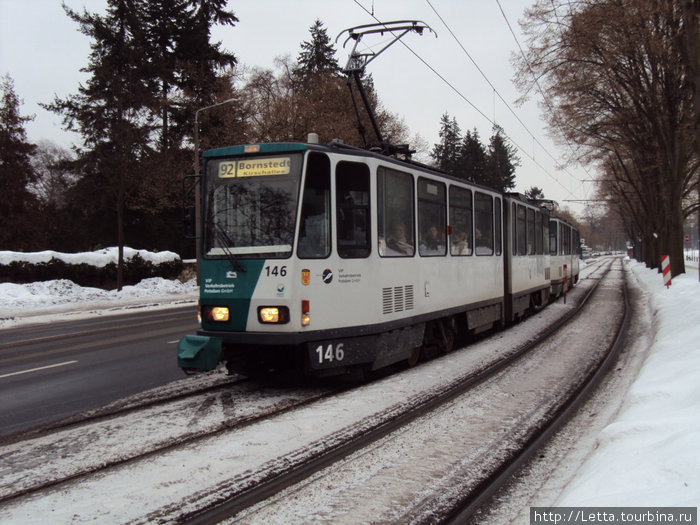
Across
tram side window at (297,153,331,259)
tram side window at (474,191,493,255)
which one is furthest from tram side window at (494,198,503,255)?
tram side window at (297,153,331,259)

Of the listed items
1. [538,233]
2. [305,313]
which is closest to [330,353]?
[305,313]

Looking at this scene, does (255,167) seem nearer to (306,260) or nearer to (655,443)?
(306,260)

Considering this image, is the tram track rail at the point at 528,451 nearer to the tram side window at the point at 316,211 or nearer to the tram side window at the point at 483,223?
the tram side window at the point at 316,211

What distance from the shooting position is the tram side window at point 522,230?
13.2 m

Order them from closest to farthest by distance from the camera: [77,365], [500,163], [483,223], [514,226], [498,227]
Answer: [77,365], [483,223], [498,227], [514,226], [500,163]

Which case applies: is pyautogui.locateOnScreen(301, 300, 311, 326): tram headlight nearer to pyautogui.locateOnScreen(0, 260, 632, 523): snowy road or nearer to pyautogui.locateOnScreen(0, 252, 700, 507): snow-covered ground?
pyautogui.locateOnScreen(0, 260, 632, 523): snowy road

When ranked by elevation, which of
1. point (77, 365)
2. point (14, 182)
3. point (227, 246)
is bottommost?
point (77, 365)

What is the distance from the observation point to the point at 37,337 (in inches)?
487

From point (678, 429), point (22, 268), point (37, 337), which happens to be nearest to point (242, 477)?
point (678, 429)

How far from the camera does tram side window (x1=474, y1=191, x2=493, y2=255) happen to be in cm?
1054

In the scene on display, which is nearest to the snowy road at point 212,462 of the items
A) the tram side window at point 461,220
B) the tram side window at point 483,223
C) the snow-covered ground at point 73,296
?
the tram side window at point 461,220

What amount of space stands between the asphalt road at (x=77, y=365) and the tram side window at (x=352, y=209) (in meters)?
3.10

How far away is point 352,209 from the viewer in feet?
22.1

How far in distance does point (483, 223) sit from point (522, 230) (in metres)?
3.21
